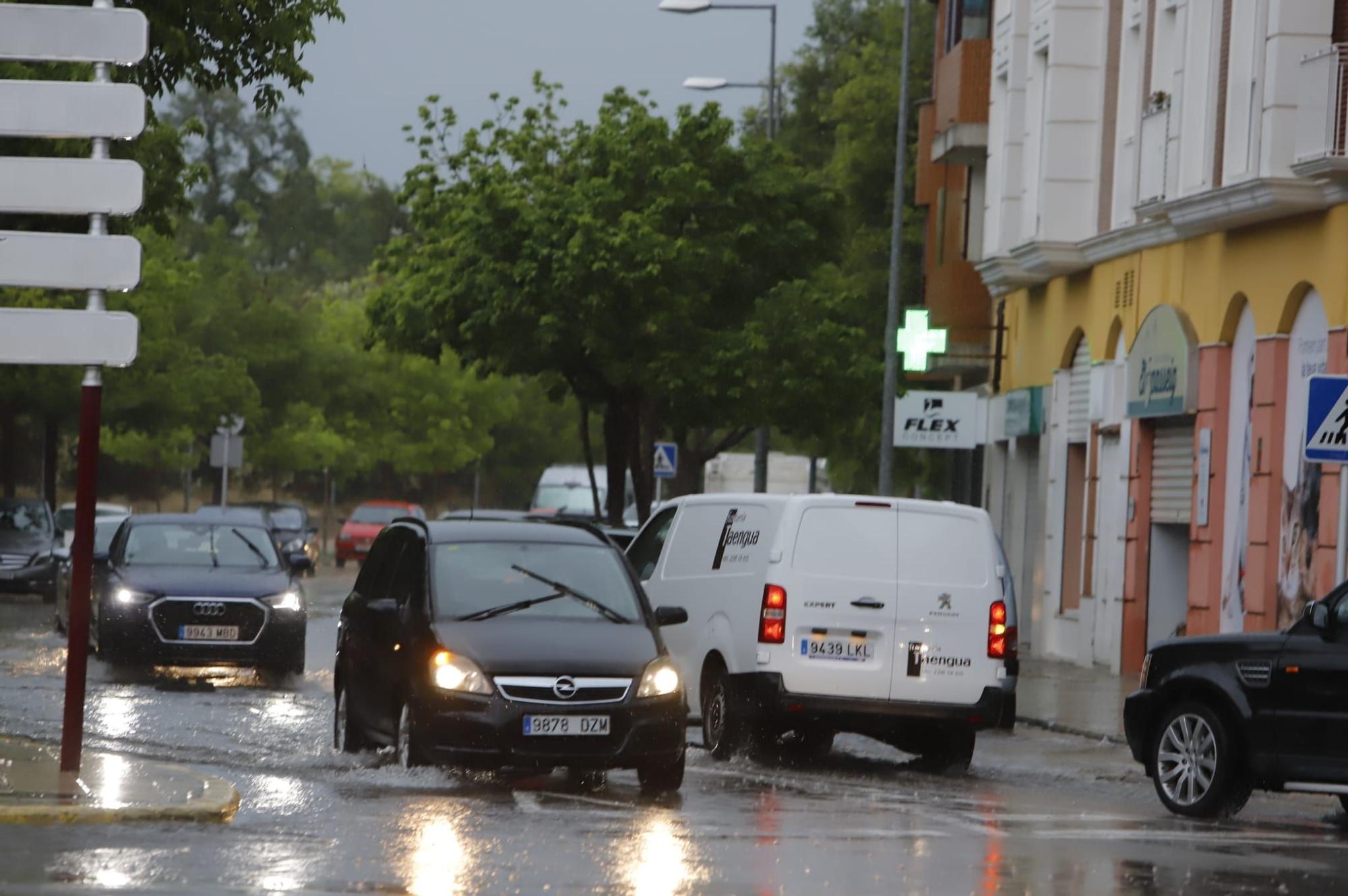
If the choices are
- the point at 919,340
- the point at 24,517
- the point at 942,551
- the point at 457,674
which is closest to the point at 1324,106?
the point at 942,551

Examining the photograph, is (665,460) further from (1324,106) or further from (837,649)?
(837,649)

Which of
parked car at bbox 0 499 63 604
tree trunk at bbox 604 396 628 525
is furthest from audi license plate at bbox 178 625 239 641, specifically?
tree trunk at bbox 604 396 628 525

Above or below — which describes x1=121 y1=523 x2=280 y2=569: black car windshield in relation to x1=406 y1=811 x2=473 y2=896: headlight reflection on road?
above

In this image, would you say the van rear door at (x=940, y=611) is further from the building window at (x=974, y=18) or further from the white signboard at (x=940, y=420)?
the building window at (x=974, y=18)

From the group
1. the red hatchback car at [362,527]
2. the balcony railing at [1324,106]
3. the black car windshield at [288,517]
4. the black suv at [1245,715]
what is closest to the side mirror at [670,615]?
the black suv at [1245,715]

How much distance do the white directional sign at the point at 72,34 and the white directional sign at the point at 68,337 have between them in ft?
4.27

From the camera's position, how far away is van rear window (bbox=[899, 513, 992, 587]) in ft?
53.9

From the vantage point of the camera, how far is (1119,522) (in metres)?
30.6

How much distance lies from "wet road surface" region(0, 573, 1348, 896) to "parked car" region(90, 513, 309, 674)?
407 centimetres

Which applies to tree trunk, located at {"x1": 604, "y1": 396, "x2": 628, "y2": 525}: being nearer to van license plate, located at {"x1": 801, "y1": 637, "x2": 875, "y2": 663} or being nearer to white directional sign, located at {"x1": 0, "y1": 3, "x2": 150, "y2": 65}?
van license plate, located at {"x1": 801, "y1": 637, "x2": 875, "y2": 663}

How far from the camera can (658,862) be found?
35.9ft

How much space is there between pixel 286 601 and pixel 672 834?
11523 mm

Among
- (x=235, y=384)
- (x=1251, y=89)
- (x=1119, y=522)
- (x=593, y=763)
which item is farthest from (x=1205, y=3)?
(x=235, y=384)

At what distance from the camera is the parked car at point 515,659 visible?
13641 millimetres
